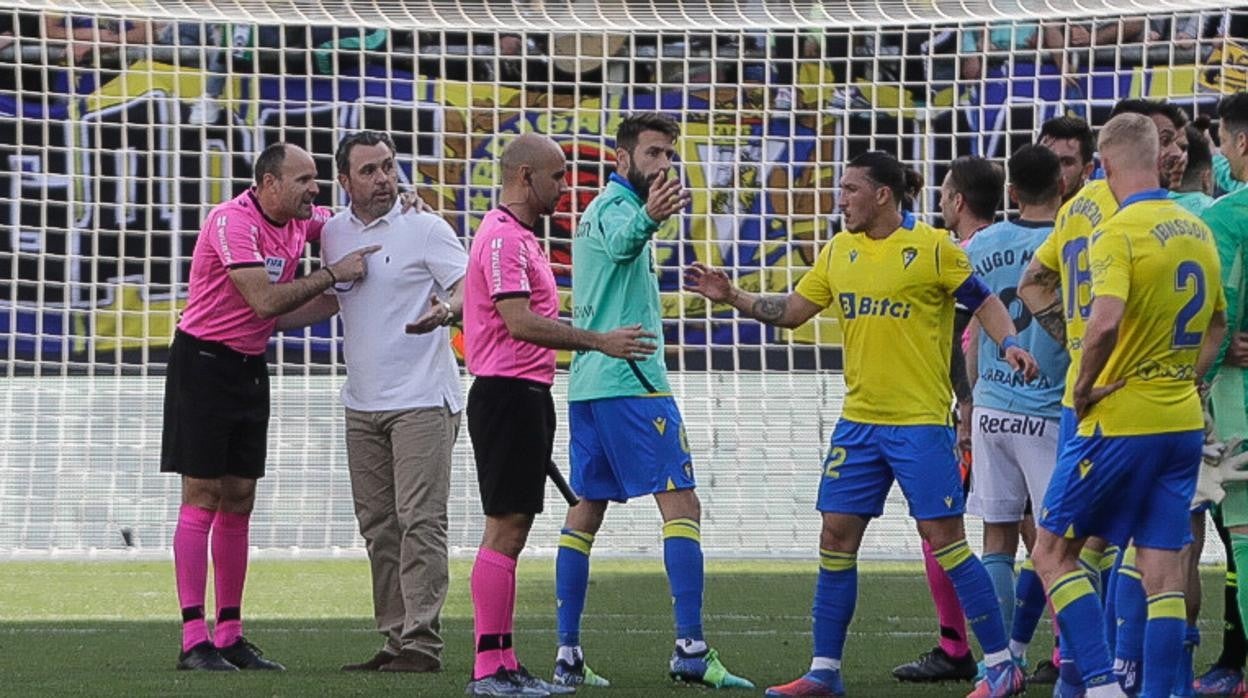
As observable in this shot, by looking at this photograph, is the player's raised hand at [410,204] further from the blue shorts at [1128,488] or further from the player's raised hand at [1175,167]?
the blue shorts at [1128,488]

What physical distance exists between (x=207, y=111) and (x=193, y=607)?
22.6 feet

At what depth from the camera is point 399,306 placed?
8352mm

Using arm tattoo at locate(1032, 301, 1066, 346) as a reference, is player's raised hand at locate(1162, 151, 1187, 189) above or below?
above

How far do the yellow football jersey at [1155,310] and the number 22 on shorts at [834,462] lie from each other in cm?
117

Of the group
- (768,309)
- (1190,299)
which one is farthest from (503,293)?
(1190,299)

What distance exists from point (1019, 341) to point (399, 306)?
2417 mm

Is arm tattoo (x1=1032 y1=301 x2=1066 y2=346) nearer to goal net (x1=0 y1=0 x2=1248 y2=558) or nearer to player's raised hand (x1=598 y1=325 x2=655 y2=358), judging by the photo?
player's raised hand (x1=598 y1=325 x2=655 y2=358)

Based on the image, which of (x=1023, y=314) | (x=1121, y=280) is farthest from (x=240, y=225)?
(x=1121, y=280)

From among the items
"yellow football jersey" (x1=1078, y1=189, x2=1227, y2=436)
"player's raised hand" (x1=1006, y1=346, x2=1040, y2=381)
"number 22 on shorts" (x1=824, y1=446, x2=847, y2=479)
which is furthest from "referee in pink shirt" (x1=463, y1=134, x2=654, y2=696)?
"yellow football jersey" (x1=1078, y1=189, x2=1227, y2=436)

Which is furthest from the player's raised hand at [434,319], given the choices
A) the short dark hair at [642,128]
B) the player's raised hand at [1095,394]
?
the player's raised hand at [1095,394]

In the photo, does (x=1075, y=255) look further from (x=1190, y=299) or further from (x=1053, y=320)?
(x=1053, y=320)

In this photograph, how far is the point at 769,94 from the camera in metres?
14.5

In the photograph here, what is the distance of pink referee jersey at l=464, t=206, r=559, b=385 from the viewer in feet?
23.4

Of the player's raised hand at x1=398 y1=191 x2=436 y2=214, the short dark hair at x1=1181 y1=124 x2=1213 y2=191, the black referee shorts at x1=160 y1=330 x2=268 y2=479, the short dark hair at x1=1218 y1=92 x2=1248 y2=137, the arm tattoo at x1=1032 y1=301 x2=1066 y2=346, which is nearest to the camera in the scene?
the short dark hair at x1=1218 y1=92 x2=1248 y2=137
